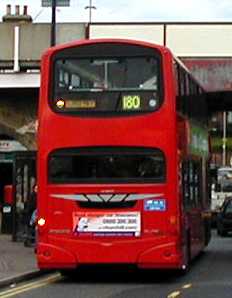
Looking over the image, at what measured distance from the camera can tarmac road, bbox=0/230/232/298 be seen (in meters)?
14.6

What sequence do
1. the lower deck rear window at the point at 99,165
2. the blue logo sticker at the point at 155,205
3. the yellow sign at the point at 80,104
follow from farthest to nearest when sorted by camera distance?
the yellow sign at the point at 80,104 < the lower deck rear window at the point at 99,165 < the blue logo sticker at the point at 155,205

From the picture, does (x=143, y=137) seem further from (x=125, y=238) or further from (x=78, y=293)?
(x=78, y=293)

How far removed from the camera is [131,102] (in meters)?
16.3

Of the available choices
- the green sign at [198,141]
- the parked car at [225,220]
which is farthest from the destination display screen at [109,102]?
the parked car at [225,220]

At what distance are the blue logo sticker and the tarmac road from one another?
4.53 ft

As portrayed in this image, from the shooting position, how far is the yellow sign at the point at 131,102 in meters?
16.3

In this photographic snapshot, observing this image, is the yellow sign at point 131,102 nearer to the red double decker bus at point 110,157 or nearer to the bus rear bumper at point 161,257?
the red double decker bus at point 110,157

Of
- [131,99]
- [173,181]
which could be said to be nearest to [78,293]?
[173,181]

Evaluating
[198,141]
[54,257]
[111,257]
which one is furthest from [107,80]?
[198,141]

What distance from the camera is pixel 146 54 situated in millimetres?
16516

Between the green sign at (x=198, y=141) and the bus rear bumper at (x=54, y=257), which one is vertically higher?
the green sign at (x=198, y=141)

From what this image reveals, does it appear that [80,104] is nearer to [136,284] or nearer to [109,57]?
[109,57]

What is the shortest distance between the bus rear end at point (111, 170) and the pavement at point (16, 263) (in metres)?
0.71

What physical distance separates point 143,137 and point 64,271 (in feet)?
11.1
